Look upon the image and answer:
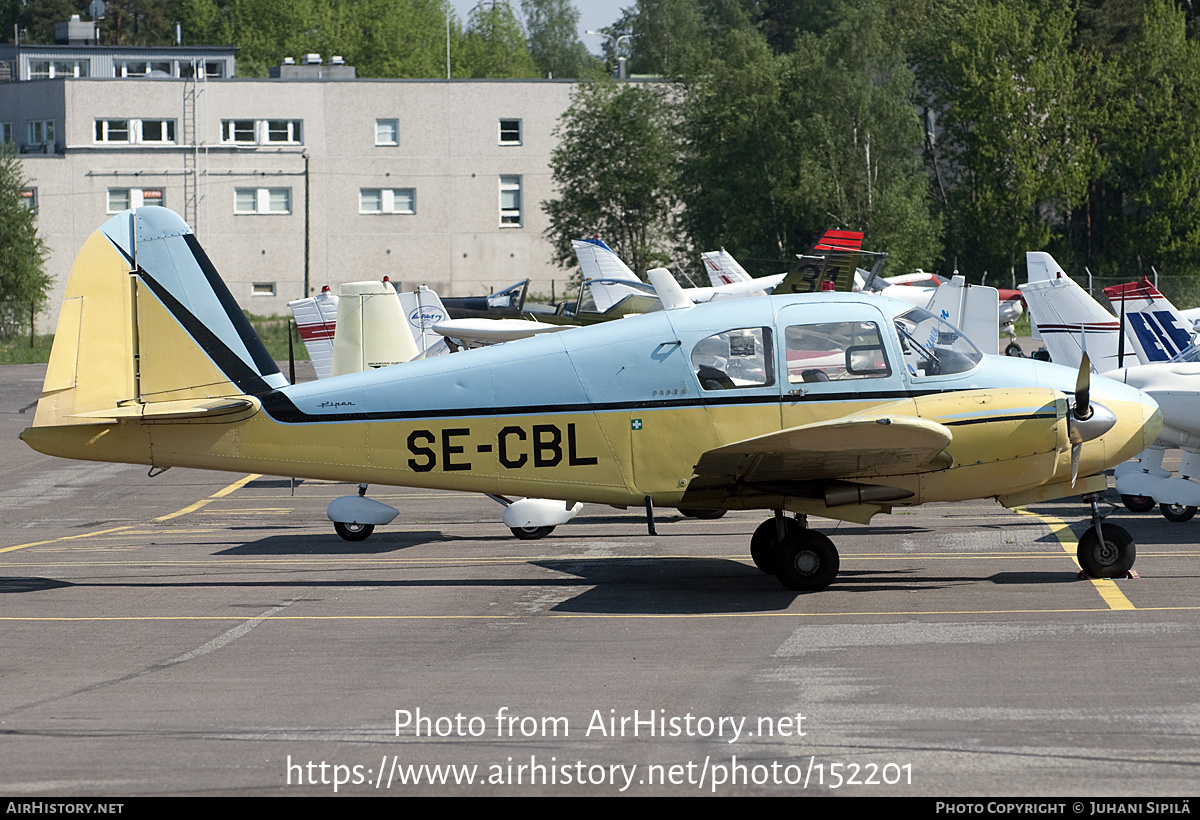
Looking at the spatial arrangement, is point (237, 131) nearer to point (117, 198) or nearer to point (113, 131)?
point (113, 131)

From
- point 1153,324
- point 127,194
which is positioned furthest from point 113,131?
point 1153,324

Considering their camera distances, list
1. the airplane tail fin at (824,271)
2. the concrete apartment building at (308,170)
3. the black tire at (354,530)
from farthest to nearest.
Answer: the concrete apartment building at (308,170), the airplane tail fin at (824,271), the black tire at (354,530)

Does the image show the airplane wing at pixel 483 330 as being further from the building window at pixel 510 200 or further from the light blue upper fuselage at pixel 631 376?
the building window at pixel 510 200

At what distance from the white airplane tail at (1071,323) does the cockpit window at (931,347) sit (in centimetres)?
811

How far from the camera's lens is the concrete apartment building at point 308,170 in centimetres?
6241

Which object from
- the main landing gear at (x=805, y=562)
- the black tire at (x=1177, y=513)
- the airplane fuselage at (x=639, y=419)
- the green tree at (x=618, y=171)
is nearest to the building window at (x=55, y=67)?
the green tree at (x=618, y=171)

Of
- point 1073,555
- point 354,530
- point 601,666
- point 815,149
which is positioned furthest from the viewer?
point 815,149

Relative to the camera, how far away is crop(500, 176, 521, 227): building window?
65375 millimetres

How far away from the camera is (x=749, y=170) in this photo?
55188 mm

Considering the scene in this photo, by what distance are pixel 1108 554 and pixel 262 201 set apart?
58657 millimetres

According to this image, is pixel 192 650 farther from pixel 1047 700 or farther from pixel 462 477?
pixel 1047 700

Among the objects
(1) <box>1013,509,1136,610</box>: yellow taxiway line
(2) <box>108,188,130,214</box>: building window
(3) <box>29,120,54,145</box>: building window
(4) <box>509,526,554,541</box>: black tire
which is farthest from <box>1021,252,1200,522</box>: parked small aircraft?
(3) <box>29,120,54,145</box>: building window

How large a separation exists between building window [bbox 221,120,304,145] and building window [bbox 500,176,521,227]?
33.9 feet

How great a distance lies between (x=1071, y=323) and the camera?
57.7 ft
